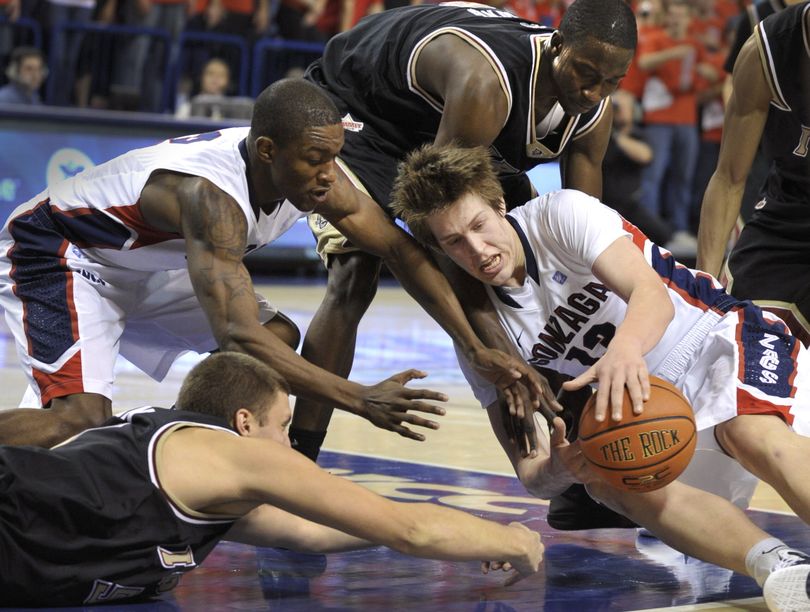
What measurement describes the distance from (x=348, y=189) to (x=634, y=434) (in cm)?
148

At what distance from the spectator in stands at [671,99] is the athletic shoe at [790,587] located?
33.2 ft

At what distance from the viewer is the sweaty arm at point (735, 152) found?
16.6ft

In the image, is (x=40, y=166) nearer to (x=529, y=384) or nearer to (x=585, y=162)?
(x=585, y=162)

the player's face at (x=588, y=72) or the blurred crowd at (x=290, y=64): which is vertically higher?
the player's face at (x=588, y=72)

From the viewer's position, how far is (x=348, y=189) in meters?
4.64

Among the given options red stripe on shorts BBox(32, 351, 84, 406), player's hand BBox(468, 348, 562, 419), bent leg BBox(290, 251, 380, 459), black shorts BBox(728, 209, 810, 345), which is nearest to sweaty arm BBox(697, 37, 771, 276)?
black shorts BBox(728, 209, 810, 345)

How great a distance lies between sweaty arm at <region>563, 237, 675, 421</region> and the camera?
3.70 m

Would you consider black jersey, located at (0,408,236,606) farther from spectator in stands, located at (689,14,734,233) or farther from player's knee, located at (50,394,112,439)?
spectator in stands, located at (689,14,734,233)

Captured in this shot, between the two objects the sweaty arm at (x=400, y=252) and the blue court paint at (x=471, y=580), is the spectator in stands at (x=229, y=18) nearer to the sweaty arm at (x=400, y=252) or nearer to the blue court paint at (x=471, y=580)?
the sweaty arm at (x=400, y=252)

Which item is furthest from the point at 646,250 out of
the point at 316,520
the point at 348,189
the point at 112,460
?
the point at 112,460

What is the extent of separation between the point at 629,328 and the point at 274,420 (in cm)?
103

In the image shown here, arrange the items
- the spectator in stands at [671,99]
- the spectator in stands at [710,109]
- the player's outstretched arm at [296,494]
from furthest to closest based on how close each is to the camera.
→ the spectator in stands at [710,109] → the spectator in stands at [671,99] → the player's outstretched arm at [296,494]

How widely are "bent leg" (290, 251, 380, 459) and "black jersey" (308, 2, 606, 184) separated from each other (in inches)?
17.9

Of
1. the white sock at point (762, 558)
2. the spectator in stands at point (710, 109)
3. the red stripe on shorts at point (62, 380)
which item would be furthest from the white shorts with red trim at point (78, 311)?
the spectator in stands at point (710, 109)
